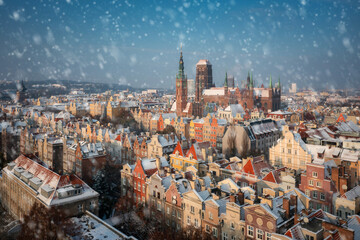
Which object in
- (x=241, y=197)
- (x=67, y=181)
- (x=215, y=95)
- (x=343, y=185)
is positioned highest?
(x=215, y=95)

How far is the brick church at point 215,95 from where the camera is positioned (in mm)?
97438

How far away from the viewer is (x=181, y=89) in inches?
3863

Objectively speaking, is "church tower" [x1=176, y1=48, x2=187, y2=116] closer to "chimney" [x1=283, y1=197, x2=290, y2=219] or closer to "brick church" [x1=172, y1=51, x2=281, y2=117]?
"brick church" [x1=172, y1=51, x2=281, y2=117]

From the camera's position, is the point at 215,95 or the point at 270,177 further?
the point at 215,95

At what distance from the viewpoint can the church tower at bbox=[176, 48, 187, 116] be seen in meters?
97.4

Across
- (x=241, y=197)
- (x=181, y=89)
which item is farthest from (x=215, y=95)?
(x=241, y=197)

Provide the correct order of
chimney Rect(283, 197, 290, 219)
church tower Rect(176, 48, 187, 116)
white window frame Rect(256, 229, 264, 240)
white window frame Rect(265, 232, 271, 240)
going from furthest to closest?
church tower Rect(176, 48, 187, 116) → chimney Rect(283, 197, 290, 219) → white window frame Rect(256, 229, 264, 240) → white window frame Rect(265, 232, 271, 240)

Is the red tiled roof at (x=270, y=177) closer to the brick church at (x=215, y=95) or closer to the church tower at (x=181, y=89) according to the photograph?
the brick church at (x=215, y=95)

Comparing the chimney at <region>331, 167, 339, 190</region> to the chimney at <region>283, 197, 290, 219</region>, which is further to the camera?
the chimney at <region>331, 167, 339, 190</region>

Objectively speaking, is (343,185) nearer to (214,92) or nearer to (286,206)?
(286,206)

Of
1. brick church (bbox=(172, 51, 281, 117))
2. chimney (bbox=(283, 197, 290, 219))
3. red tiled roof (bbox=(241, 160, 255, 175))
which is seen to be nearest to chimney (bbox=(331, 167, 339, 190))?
red tiled roof (bbox=(241, 160, 255, 175))

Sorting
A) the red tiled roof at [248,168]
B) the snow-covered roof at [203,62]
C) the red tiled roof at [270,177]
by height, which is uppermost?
the snow-covered roof at [203,62]

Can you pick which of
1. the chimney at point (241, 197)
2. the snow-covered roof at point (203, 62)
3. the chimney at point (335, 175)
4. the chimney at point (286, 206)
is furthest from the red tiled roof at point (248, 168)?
the snow-covered roof at point (203, 62)

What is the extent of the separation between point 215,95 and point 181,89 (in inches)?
1645
